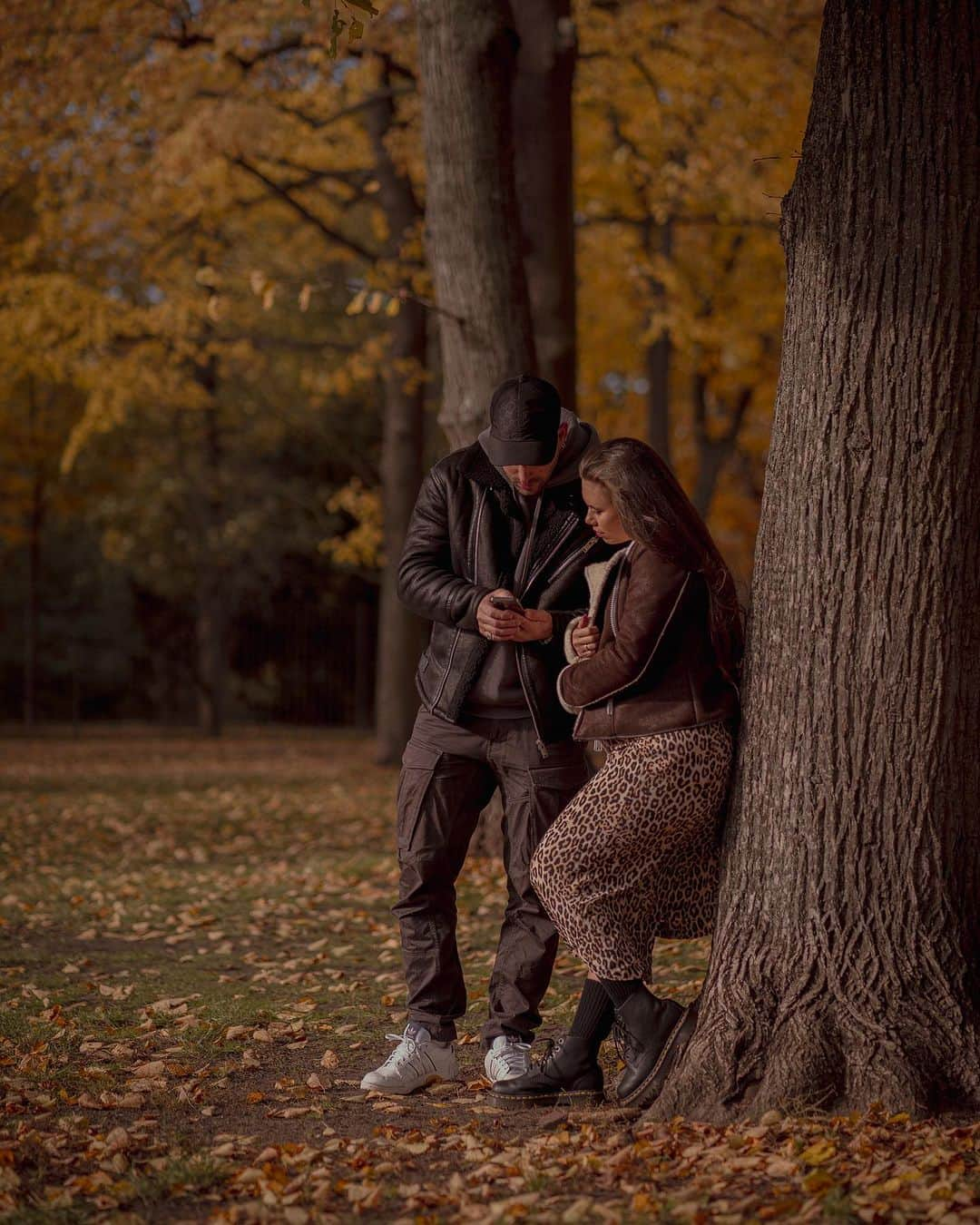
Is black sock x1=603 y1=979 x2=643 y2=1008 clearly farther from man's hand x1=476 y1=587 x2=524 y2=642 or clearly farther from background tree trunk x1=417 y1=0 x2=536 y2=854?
background tree trunk x1=417 y1=0 x2=536 y2=854

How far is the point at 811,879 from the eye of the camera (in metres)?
4.22

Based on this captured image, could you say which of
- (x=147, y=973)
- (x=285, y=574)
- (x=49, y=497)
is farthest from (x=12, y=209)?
(x=147, y=973)

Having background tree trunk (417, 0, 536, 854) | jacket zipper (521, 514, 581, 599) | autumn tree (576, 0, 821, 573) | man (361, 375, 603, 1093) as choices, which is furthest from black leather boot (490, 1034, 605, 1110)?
autumn tree (576, 0, 821, 573)

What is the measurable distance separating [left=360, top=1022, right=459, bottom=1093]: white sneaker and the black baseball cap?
1.90 m

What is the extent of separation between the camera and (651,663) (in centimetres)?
430

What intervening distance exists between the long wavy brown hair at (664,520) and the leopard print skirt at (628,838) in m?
0.32

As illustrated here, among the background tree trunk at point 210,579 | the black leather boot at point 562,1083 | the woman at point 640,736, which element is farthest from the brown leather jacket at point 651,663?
the background tree trunk at point 210,579

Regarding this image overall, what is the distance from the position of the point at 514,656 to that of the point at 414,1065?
1.37 metres

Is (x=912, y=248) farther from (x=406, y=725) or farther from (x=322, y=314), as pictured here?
(x=322, y=314)

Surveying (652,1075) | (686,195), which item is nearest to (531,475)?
(652,1075)

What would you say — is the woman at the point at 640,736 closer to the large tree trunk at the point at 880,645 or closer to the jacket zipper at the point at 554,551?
the large tree trunk at the point at 880,645

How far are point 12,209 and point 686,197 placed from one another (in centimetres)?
1019

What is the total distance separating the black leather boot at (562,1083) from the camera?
178 inches

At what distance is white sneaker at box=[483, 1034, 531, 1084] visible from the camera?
15.2 ft
